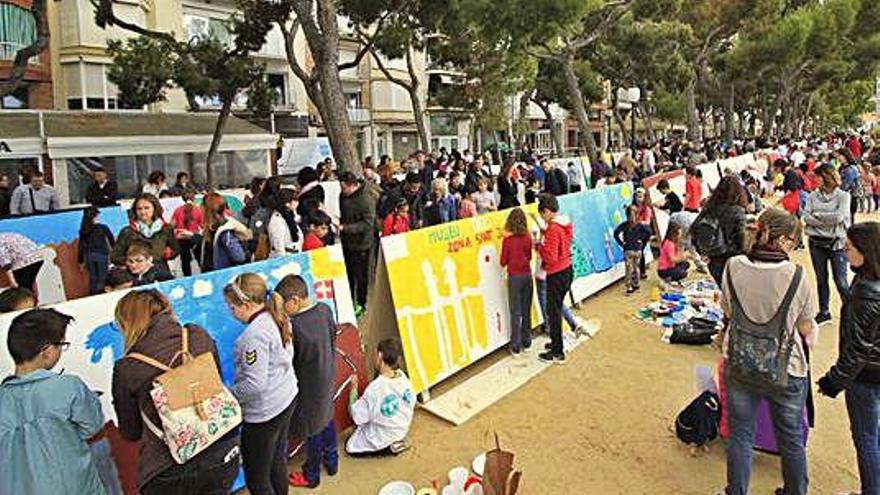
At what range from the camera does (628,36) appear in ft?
81.6

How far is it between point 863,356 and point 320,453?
3.27 m

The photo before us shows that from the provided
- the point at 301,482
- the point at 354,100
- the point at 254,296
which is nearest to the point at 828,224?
the point at 301,482

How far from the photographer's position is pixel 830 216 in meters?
7.20

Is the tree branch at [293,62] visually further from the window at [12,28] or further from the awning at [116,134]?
the window at [12,28]

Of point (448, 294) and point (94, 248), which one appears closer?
point (448, 294)

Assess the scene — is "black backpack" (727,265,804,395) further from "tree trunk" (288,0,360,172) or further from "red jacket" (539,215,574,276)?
"tree trunk" (288,0,360,172)

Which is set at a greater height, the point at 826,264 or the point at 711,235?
the point at 711,235

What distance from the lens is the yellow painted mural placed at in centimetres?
598

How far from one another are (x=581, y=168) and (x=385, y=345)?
14115 millimetres

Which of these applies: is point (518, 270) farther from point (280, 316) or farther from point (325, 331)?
point (280, 316)

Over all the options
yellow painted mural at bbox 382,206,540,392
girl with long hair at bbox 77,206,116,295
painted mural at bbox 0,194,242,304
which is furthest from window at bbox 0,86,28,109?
yellow painted mural at bbox 382,206,540,392

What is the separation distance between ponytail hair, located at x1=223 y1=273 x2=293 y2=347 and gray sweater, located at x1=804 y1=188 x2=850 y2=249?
19.1ft

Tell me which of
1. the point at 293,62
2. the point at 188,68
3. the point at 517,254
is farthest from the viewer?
the point at 188,68

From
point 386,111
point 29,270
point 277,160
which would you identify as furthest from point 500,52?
point 29,270
